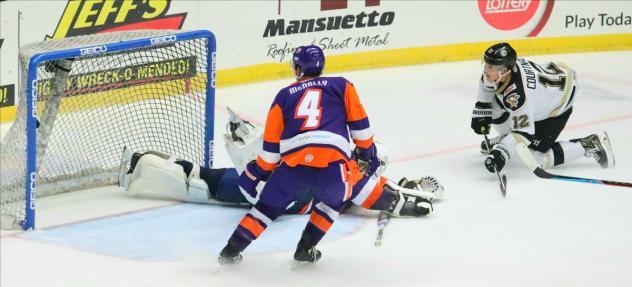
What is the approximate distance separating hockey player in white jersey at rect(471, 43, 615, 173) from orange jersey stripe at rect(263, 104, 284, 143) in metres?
1.56

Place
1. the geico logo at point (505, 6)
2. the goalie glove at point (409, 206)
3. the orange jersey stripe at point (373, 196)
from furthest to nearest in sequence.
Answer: the geico logo at point (505, 6)
the goalie glove at point (409, 206)
the orange jersey stripe at point (373, 196)

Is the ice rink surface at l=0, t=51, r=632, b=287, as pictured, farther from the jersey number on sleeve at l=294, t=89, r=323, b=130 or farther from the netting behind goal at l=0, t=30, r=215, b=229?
the jersey number on sleeve at l=294, t=89, r=323, b=130

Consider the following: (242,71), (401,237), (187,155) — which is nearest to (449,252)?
(401,237)

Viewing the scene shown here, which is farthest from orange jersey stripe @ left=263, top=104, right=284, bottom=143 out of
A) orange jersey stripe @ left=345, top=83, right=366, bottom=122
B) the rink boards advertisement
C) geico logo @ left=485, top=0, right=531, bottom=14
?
geico logo @ left=485, top=0, right=531, bottom=14

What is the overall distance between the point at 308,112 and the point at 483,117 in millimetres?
1774

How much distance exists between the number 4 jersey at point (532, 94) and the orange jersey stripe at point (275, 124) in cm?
167

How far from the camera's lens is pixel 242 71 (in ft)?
25.2

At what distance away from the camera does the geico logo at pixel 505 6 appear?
8438mm

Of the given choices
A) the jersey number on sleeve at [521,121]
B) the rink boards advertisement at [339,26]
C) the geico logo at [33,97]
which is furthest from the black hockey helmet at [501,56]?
the rink boards advertisement at [339,26]

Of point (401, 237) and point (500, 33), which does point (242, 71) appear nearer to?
point (500, 33)

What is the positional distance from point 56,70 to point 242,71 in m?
2.77

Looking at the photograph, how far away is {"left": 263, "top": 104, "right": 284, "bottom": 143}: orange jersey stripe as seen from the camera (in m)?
4.04

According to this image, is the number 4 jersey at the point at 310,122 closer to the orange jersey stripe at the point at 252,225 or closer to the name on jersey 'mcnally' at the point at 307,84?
the name on jersey 'mcnally' at the point at 307,84

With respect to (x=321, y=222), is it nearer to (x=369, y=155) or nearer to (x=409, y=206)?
(x=369, y=155)
